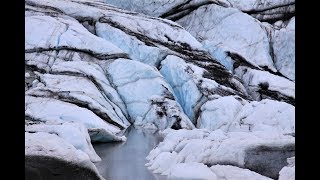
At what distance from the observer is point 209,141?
6.16 m

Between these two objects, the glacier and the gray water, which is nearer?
the glacier

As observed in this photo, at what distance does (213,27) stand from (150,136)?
391 inches

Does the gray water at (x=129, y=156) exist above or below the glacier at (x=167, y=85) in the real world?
below

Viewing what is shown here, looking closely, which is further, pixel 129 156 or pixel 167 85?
pixel 167 85

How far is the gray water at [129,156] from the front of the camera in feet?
20.4

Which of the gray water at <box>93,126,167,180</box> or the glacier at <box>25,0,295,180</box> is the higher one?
the glacier at <box>25,0,295,180</box>

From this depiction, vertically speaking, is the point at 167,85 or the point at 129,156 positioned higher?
the point at 167,85

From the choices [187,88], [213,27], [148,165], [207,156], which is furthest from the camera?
[213,27]

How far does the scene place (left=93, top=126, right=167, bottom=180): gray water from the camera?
6.22 m

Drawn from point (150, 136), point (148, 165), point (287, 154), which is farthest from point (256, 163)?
point (150, 136)

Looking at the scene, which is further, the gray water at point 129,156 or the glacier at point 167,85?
the gray water at point 129,156

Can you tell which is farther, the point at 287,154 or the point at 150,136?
the point at 150,136

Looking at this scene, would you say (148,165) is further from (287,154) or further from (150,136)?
(150,136)

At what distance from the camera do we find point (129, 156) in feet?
26.6
